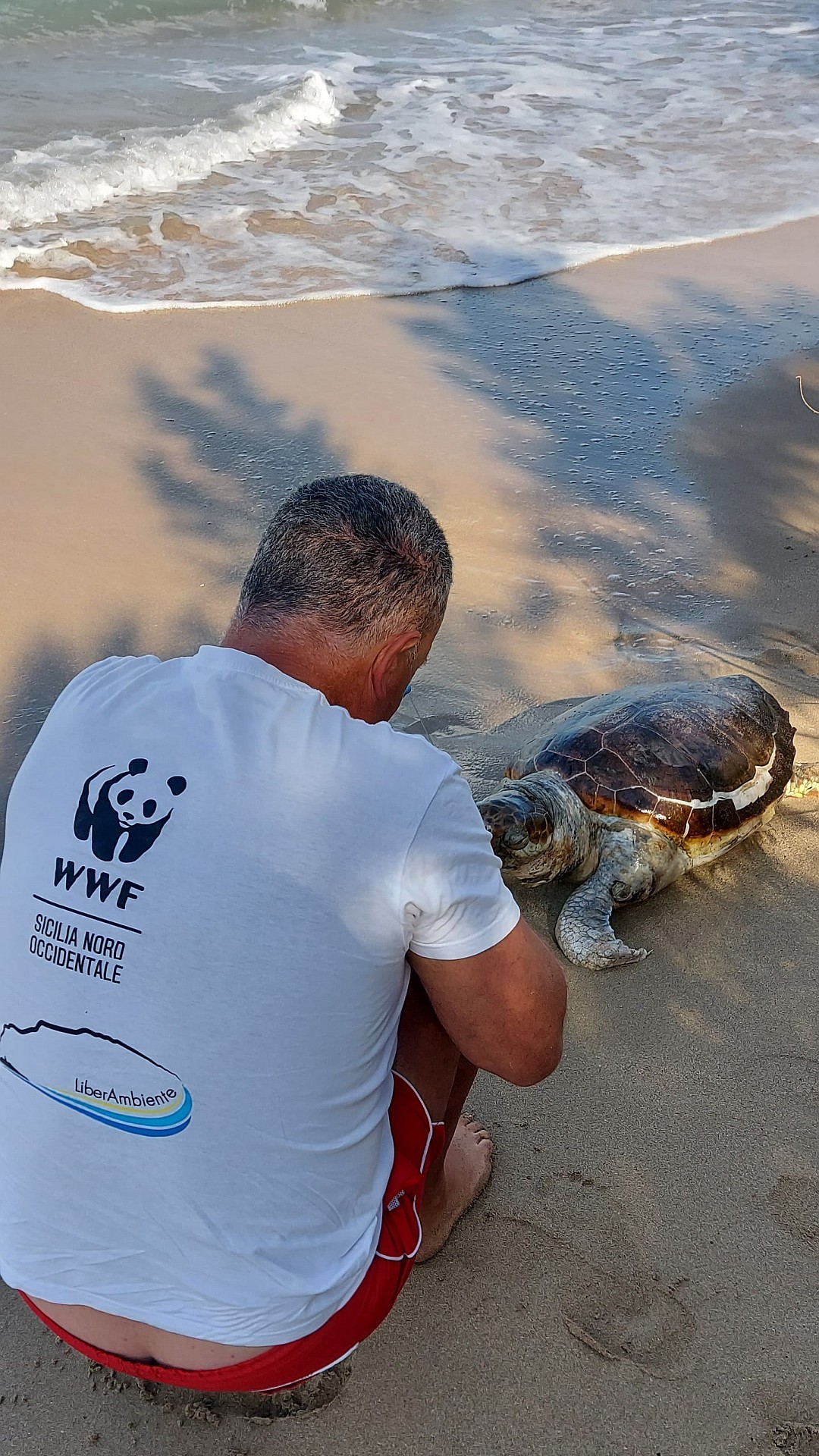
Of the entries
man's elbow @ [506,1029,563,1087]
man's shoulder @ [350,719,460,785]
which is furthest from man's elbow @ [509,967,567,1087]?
man's shoulder @ [350,719,460,785]

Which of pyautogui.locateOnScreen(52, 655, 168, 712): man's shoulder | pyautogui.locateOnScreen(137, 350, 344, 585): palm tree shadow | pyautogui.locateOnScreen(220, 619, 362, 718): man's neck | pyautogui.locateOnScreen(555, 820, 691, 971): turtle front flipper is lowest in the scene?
pyautogui.locateOnScreen(555, 820, 691, 971): turtle front flipper

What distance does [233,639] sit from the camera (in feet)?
4.66

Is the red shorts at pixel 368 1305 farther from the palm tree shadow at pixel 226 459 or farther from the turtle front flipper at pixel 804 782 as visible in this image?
the palm tree shadow at pixel 226 459

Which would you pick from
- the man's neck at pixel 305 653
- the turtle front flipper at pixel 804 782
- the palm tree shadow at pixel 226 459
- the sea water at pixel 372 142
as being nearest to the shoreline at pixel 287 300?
the sea water at pixel 372 142

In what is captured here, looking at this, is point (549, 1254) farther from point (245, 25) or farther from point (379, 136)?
point (245, 25)

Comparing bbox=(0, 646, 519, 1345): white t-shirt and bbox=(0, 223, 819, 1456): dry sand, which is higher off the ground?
bbox=(0, 646, 519, 1345): white t-shirt

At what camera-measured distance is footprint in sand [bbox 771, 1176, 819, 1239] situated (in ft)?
6.45

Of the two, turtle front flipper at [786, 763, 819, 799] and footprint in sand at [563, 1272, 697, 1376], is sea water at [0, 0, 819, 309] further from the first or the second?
footprint in sand at [563, 1272, 697, 1376]

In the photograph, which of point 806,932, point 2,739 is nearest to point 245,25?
point 2,739

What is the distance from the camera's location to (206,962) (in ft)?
3.95

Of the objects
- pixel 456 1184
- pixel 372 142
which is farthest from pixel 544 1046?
pixel 372 142

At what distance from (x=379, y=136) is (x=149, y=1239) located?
366 inches

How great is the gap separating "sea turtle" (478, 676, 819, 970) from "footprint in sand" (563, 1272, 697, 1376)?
35.9 inches

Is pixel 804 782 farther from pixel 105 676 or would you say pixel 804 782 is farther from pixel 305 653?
pixel 105 676
